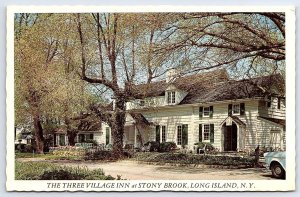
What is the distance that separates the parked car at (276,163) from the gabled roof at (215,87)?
0.71 meters

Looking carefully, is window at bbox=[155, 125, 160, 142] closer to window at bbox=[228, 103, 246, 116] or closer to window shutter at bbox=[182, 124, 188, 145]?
window shutter at bbox=[182, 124, 188, 145]

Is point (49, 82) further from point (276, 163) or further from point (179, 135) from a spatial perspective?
point (276, 163)

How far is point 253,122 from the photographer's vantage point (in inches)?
369

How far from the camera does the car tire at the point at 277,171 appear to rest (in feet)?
30.6

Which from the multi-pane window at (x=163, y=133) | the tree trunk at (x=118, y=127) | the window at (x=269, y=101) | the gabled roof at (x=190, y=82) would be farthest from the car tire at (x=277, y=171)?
the tree trunk at (x=118, y=127)

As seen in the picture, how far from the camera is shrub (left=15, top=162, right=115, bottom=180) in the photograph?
9.41 m

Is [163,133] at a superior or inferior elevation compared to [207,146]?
superior

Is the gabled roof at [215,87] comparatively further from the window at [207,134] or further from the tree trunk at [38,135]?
the tree trunk at [38,135]

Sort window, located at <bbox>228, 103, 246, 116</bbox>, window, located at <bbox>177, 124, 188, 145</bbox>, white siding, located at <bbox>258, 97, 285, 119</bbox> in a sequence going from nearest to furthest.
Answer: white siding, located at <bbox>258, 97, 285, 119</bbox> → window, located at <bbox>228, 103, 246, 116</bbox> → window, located at <bbox>177, 124, 188, 145</bbox>

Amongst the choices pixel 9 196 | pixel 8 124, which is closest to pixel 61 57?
pixel 8 124

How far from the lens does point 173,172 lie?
31.0 feet

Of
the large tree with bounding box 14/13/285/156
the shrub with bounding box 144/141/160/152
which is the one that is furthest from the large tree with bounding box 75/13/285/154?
the shrub with bounding box 144/141/160/152

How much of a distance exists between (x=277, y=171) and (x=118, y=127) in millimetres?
1954

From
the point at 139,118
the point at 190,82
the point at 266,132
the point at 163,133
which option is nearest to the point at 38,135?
the point at 139,118
